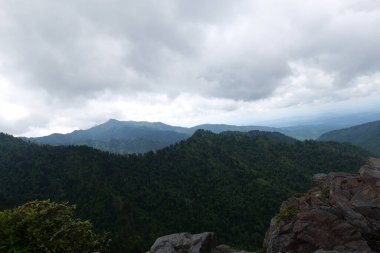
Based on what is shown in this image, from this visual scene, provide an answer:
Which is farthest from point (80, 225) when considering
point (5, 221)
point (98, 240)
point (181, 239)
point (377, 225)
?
point (377, 225)

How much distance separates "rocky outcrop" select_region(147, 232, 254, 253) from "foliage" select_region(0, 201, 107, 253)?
27.0 feet

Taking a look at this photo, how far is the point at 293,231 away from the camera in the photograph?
2914 cm

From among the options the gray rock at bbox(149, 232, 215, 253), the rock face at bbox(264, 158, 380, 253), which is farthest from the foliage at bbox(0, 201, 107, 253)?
the rock face at bbox(264, 158, 380, 253)

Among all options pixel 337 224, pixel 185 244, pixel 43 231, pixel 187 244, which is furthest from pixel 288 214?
pixel 43 231

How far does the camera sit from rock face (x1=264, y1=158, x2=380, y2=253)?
27062mm

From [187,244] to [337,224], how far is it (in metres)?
17.0

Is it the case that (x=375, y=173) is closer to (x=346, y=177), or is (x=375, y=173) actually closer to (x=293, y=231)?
(x=346, y=177)

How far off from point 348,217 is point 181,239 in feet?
60.8

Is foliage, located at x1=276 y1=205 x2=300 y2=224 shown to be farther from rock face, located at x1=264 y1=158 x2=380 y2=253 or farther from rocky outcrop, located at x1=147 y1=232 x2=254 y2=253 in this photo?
rocky outcrop, located at x1=147 y1=232 x2=254 y2=253

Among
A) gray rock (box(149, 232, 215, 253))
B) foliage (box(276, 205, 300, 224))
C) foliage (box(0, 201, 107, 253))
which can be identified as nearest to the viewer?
foliage (box(0, 201, 107, 253))

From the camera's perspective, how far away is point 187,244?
38.9 m

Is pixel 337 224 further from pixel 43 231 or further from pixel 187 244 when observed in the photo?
pixel 43 231

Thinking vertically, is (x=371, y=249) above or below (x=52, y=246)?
below

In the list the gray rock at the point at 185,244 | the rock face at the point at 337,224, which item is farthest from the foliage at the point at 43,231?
the rock face at the point at 337,224
